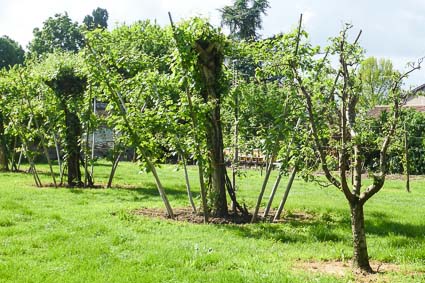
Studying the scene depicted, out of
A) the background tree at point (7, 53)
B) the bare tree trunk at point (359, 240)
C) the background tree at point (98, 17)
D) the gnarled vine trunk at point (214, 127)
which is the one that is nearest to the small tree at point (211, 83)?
the gnarled vine trunk at point (214, 127)

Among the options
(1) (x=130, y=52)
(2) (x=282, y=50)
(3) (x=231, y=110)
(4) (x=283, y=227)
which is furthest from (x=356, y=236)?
(1) (x=130, y=52)

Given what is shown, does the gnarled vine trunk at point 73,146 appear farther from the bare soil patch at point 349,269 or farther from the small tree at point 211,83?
the bare soil patch at point 349,269

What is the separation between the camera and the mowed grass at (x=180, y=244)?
5449 mm

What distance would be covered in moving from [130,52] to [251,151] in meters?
3.30

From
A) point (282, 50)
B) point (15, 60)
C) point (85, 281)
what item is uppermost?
point (15, 60)

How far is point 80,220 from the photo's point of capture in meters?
8.50

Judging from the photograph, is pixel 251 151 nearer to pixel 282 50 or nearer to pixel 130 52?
pixel 282 50

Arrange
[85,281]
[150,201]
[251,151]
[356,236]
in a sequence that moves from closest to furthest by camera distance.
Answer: [85,281], [356,236], [251,151], [150,201]

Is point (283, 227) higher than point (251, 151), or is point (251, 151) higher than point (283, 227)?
point (251, 151)

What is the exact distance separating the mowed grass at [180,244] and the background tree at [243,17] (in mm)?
26176

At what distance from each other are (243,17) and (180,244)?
30.3 metres

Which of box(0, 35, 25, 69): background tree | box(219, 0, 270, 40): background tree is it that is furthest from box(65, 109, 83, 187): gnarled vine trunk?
box(0, 35, 25, 69): background tree

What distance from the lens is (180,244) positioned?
686 centimetres

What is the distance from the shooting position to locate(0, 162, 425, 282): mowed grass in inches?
215
